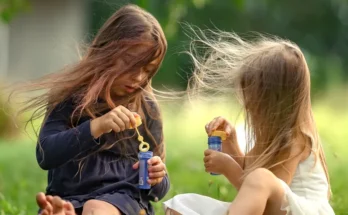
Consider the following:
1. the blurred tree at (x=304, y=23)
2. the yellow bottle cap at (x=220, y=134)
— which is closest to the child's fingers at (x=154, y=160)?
the yellow bottle cap at (x=220, y=134)

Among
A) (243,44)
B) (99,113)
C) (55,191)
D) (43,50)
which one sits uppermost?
(243,44)

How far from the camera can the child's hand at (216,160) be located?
3873mm

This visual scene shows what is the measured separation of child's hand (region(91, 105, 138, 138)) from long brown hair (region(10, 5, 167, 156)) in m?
0.21

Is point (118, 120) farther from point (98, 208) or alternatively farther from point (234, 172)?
point (234, 172)

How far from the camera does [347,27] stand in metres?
25.2

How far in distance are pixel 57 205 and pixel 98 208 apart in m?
0.31

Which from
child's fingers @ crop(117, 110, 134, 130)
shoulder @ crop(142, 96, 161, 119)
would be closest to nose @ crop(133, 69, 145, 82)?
shoulder @ crop(142, 96, 161, 119)

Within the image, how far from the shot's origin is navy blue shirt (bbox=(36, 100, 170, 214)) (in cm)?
379

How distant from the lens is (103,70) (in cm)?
394

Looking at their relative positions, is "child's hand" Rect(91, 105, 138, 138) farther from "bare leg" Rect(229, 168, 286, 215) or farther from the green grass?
the green grass

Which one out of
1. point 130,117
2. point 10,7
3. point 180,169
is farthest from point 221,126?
point 180,169

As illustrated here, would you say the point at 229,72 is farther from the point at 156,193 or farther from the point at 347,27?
the point at 347,27

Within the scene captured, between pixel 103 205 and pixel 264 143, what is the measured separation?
2.21ft

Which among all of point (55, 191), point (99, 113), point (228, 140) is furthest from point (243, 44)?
point (55, 191)
